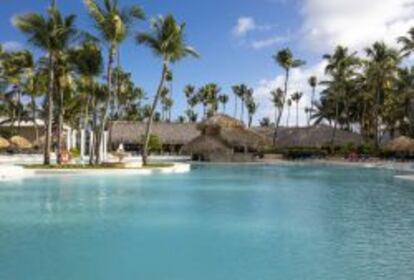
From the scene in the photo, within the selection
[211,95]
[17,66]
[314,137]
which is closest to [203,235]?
[17,66]

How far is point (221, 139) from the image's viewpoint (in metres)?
49.2

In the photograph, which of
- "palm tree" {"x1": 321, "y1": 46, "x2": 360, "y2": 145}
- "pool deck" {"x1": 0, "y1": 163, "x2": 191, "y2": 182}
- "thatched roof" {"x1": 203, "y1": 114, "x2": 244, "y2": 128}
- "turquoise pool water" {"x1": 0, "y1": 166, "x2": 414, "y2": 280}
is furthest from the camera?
"palm tree" {"x1": 321, "y1": 46, "x2": 360, "y2": 145}

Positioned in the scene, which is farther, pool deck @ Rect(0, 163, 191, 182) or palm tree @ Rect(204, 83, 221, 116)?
palm tree @ Rect(204, 83, 221, 116)

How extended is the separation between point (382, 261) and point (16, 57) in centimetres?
3849

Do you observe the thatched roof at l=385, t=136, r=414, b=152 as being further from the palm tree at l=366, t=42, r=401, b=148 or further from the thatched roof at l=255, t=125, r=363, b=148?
the thatched roof at l=255, t=125, r=363, b=148

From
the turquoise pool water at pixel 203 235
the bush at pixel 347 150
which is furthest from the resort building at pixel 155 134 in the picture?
the turquoise pool water at pixel 203 235

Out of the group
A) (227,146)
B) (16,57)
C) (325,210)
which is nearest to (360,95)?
(227,146)

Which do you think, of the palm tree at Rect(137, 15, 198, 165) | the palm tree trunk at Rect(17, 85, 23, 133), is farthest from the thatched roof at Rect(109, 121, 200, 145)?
the palm tree at Rect(137, 15, 198, 165)

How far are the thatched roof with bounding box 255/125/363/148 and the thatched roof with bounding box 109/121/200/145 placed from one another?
32.8ft

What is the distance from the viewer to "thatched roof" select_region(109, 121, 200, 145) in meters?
64.4

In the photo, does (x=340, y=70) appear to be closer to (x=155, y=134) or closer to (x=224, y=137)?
(x=224, y=137)

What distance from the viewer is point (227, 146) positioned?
4891cm

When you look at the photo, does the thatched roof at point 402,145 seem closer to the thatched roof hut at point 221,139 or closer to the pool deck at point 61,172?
the thatched roof hut at point 221,139

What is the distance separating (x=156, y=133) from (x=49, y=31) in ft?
124
